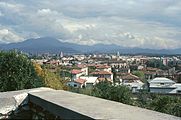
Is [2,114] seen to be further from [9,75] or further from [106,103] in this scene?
[9,75]

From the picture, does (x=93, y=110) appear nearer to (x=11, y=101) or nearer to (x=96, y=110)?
(x=96, y=110)

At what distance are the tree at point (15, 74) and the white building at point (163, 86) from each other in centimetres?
6839

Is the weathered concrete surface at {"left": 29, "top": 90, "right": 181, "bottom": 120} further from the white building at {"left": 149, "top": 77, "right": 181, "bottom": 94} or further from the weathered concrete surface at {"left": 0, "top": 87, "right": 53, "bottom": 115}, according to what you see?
the white building at {"left": 149, "top": 77, "right": 181, "bottom": 94}

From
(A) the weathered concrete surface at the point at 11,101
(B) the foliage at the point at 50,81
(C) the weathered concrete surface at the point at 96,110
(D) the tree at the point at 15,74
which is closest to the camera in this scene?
(C) the weathered concrete surface at the point at 96,110

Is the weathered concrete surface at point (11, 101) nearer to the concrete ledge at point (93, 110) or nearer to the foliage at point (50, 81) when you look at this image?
the concrete ledge at point (93, 110)

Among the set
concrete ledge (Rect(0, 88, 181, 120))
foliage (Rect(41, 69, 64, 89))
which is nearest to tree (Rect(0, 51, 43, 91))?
concrete ledge (Rect(0, 88, 181, 120))

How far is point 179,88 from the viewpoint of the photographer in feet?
256

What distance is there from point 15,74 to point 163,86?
242ft

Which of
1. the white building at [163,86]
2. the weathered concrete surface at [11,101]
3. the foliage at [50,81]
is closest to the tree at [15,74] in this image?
the weathered concrete surface at [11,101]

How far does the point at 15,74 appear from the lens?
11.8 m

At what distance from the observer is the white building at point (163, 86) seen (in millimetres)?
78625

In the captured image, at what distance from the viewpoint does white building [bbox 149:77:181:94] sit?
7862cm

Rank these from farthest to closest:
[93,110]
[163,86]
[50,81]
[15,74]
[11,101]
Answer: [163,86], [50,81], [15,74], [11,101], [93,110]

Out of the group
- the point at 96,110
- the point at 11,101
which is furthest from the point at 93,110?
the point at 11,101
